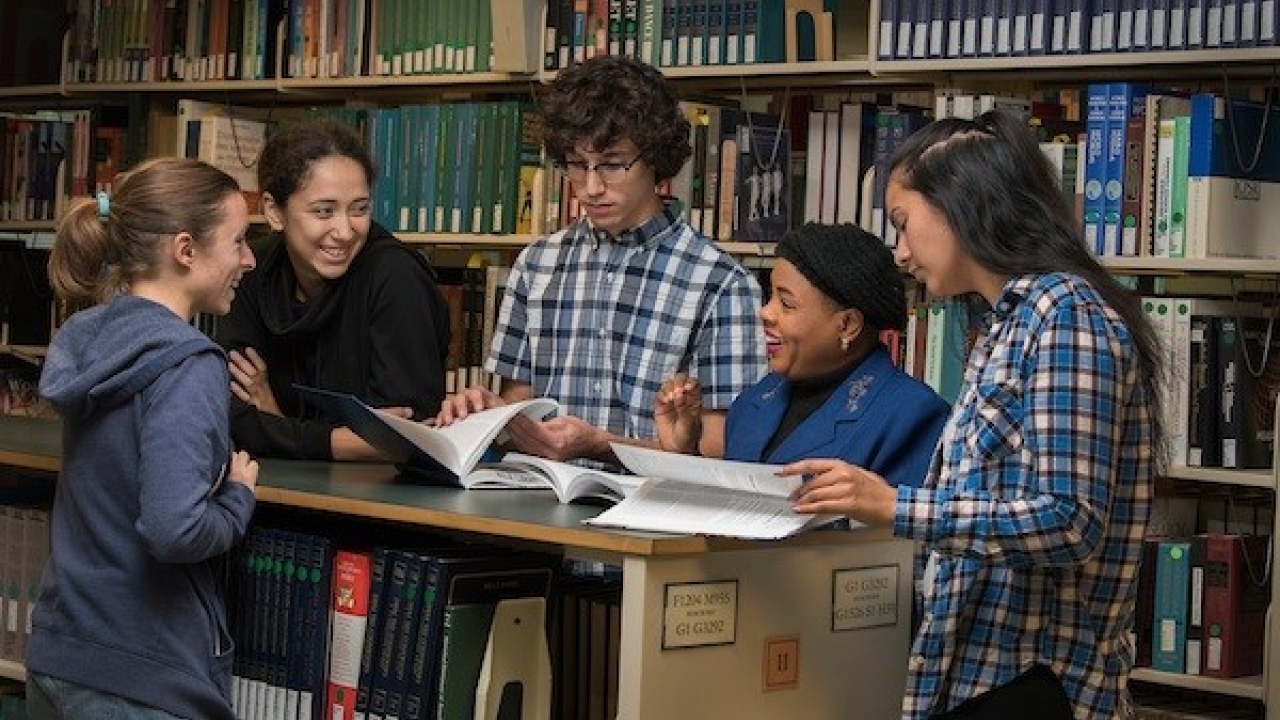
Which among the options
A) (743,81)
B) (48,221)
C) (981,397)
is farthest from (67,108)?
(981,397)

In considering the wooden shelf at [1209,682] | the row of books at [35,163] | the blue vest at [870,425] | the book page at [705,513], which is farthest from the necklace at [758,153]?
the row of books at [35,163]

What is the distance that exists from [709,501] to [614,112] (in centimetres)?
102

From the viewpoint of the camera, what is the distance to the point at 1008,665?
2268mm

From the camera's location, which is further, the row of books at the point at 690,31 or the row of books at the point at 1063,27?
the row of books at the point at 690,31

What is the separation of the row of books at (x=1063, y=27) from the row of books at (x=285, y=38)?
1091 mm

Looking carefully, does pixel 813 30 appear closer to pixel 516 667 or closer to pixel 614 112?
pixel 614 112

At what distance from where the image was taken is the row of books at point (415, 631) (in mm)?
2670

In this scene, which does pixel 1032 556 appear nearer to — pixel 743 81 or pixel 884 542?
pixel 884 542

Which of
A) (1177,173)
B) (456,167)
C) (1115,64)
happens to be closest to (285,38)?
(456,167)

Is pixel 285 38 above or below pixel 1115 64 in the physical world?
above

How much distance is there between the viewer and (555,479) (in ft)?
9.04

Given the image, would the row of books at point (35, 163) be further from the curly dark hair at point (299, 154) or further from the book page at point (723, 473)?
the book page at point (723, 473)

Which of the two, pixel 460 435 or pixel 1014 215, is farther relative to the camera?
pixel 460 435

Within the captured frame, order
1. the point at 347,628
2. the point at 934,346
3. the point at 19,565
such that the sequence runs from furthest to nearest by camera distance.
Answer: the point at 934,346, the point at 19,565, the point at 347,628
